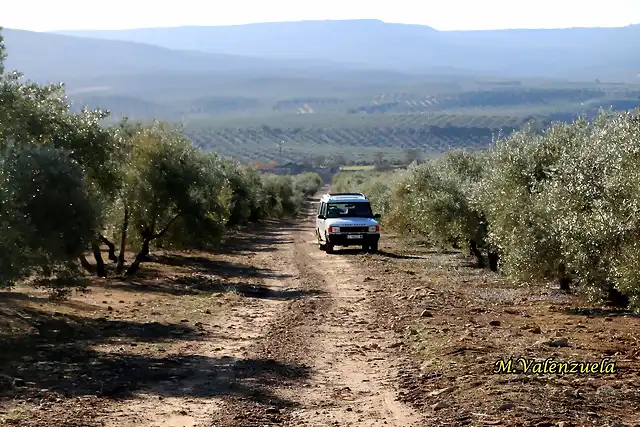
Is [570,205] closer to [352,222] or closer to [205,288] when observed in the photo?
[205,288]

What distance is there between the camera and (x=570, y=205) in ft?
51.8

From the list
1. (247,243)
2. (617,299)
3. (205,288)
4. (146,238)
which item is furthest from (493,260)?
(247,243)

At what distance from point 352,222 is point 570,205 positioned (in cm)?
1724

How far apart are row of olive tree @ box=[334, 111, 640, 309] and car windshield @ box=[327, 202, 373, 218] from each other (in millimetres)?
6672

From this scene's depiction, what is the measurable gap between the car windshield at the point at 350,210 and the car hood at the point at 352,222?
357 millimetres

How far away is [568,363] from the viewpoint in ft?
34.6

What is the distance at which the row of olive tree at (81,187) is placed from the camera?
13633 millimetres

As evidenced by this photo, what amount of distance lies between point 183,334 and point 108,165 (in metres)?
8.26

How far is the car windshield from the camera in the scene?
33.2 metres

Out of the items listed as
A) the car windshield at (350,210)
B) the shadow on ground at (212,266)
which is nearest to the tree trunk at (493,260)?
the shadow on ground at (212,266)

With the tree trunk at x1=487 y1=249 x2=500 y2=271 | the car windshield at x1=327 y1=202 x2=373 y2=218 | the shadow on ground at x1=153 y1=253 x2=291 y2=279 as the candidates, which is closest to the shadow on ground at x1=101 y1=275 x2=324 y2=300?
the shadow on ground at x1=153 y1=253 x2=291 y2=279

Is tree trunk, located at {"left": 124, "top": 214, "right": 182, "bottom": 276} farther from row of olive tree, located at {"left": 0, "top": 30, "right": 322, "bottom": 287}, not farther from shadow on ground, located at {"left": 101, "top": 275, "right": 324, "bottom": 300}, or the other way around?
shadow on ground, located at {"left": 101, "top": 275, "right": 324, "bottom": 300}

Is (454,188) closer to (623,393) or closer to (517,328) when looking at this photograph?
(517,328)
